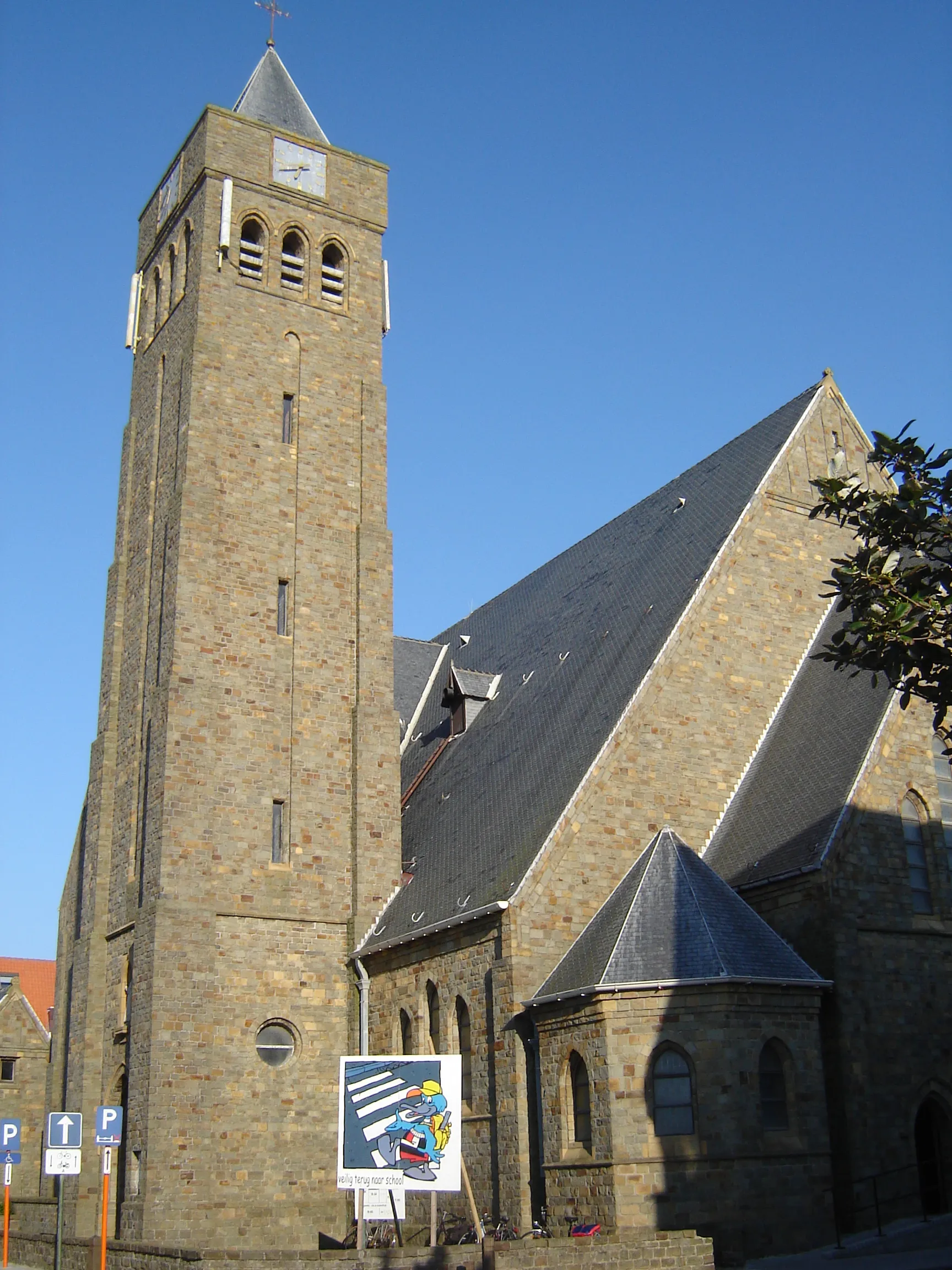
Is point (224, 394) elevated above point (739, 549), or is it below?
above

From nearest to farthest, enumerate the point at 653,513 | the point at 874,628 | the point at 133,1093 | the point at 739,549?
the point at 874,628
the point at 133,1093
the point at 739,549
the point at 653,513

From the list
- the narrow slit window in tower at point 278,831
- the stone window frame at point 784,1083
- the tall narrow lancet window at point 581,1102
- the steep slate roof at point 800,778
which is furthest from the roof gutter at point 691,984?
the narrow slit window in tower at point 278,831

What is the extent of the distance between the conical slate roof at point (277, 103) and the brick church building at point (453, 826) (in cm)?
20

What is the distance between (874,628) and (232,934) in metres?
16.2

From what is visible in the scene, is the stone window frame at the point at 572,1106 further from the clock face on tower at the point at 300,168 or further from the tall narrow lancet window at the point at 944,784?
the clock face on tower at the point at 300,168

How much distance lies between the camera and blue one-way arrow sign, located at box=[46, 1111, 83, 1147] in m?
18.9

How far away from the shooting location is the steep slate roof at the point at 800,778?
22688 mm

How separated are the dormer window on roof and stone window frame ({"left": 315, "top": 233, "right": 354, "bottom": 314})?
9.43 meters

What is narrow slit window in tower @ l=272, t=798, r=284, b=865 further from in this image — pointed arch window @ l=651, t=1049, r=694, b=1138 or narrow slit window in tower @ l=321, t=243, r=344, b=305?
narrow slit window in tower @ l=321, t=243, r=344, b=305

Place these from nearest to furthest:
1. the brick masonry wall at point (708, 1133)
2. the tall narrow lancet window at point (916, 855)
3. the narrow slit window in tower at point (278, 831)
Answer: the brick masonry wall at point (708, 1133) → the tall narrow lancet window at point (916, 855) → the narrow slit window in tower at point (278, 831)

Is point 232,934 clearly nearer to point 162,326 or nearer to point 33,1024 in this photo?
point 162,326

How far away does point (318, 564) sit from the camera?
100 feet

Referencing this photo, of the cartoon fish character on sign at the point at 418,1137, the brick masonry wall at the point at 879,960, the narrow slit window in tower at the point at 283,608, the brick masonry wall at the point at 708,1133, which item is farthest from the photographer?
the narrow slit window in tower at the point at 283,608

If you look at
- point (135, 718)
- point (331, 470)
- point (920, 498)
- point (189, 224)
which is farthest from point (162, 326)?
point (920, 498)
